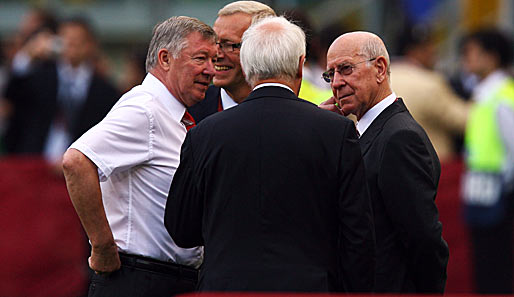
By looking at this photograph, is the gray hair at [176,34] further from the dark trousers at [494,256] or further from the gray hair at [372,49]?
the dark trousers at [494,256]

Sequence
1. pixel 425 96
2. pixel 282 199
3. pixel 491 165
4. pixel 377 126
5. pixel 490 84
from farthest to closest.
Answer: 1. pixel 490 84
2. pixel 491 165
3. pixel 425 96
4. pixel 377 126
5. pixel 282 199

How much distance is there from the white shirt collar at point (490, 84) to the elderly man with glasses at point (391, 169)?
13.0 feet

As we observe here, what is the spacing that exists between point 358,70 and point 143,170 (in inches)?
40.8

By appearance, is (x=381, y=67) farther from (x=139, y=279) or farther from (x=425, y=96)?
(x=425, y=96)

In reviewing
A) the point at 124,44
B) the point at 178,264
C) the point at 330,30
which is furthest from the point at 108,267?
the point at 124,44

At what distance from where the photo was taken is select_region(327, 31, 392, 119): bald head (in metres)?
4.19

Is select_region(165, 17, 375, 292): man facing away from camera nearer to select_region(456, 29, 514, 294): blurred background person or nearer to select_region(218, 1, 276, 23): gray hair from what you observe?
select_region(218, 1, 276, 23): gray hair

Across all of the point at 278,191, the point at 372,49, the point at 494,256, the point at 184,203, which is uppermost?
the point at 372,49

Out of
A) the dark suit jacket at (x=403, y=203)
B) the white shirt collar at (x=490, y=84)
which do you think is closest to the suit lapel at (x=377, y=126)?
the dark suit jacket at (x=403, y=203)

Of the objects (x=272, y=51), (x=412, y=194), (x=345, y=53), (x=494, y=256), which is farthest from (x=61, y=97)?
(x=412, y=194)

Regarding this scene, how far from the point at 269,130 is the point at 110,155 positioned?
71 centimetres

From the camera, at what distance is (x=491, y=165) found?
804 centimetres

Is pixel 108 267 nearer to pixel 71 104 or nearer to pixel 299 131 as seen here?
pixel 299 131

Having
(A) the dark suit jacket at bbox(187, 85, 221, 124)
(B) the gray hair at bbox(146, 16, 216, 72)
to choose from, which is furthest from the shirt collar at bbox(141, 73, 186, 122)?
(A) the dark suit jacket at bbox(187, 85, 221, 124)
